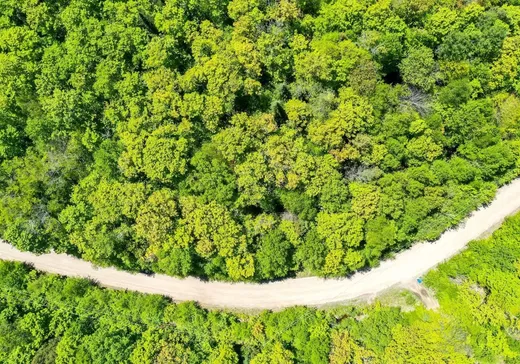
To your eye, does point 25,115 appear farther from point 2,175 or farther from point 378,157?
point 378,157

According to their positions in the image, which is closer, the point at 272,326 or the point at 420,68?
the point at 420,68

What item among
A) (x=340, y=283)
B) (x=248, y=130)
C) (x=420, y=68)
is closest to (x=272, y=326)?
(x=340, y=283)

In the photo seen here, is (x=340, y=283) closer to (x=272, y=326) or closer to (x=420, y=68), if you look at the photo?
(x=272, y=326)

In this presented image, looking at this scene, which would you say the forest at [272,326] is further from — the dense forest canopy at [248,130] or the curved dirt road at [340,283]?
the dense forest canopy at [248,130]

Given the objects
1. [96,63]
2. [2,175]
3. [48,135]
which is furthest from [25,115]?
[96,63]

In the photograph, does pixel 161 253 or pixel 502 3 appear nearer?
pixel 161 253

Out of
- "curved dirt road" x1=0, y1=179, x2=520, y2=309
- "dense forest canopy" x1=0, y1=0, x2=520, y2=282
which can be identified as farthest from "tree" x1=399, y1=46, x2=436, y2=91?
"curved dirt road" x1=0, y1=179, x2=520, y2=309

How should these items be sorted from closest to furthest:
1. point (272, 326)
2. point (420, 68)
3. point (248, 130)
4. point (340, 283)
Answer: point (248, 130) < point (420, 68) < point (272, 326) < point (340, 283)
